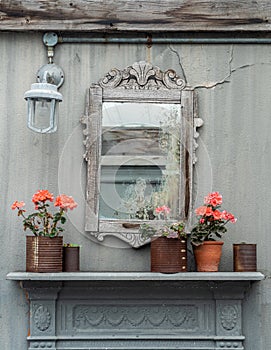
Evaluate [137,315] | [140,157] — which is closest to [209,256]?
[137,315]

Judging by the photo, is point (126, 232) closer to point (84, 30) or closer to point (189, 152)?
point (189, 152)

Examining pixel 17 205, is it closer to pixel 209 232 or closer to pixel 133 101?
pixel 133 101

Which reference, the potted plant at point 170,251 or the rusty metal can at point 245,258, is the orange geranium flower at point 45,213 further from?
the rusty metal can at point 245,258

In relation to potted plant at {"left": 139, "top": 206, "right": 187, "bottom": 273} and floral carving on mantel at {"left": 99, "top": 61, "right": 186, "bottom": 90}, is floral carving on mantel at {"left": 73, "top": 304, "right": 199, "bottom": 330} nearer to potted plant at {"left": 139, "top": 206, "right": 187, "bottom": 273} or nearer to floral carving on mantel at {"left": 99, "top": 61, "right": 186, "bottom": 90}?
potted plant at {"left": 139, "top": 206, "right": 187, "bottom": 273}

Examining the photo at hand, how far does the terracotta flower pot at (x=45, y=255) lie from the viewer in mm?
4883

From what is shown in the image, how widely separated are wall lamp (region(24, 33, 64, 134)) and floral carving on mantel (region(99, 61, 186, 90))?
0.31 meters

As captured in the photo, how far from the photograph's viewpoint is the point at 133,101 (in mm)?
5227

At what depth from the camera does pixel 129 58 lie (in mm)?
5270

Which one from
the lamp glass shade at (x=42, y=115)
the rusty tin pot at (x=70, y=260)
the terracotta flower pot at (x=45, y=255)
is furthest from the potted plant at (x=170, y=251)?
the lamp glass shade at (x=42, y=115)

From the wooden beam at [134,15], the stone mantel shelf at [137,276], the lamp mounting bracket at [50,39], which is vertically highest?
the wooden beam at [134,15]

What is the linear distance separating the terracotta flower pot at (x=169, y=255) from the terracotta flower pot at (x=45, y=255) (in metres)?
0.52

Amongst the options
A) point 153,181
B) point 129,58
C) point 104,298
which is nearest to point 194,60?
point 129,58

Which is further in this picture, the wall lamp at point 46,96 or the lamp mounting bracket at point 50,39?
the lamp mounting bracket at point 50,39

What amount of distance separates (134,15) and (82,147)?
0.81 metres
